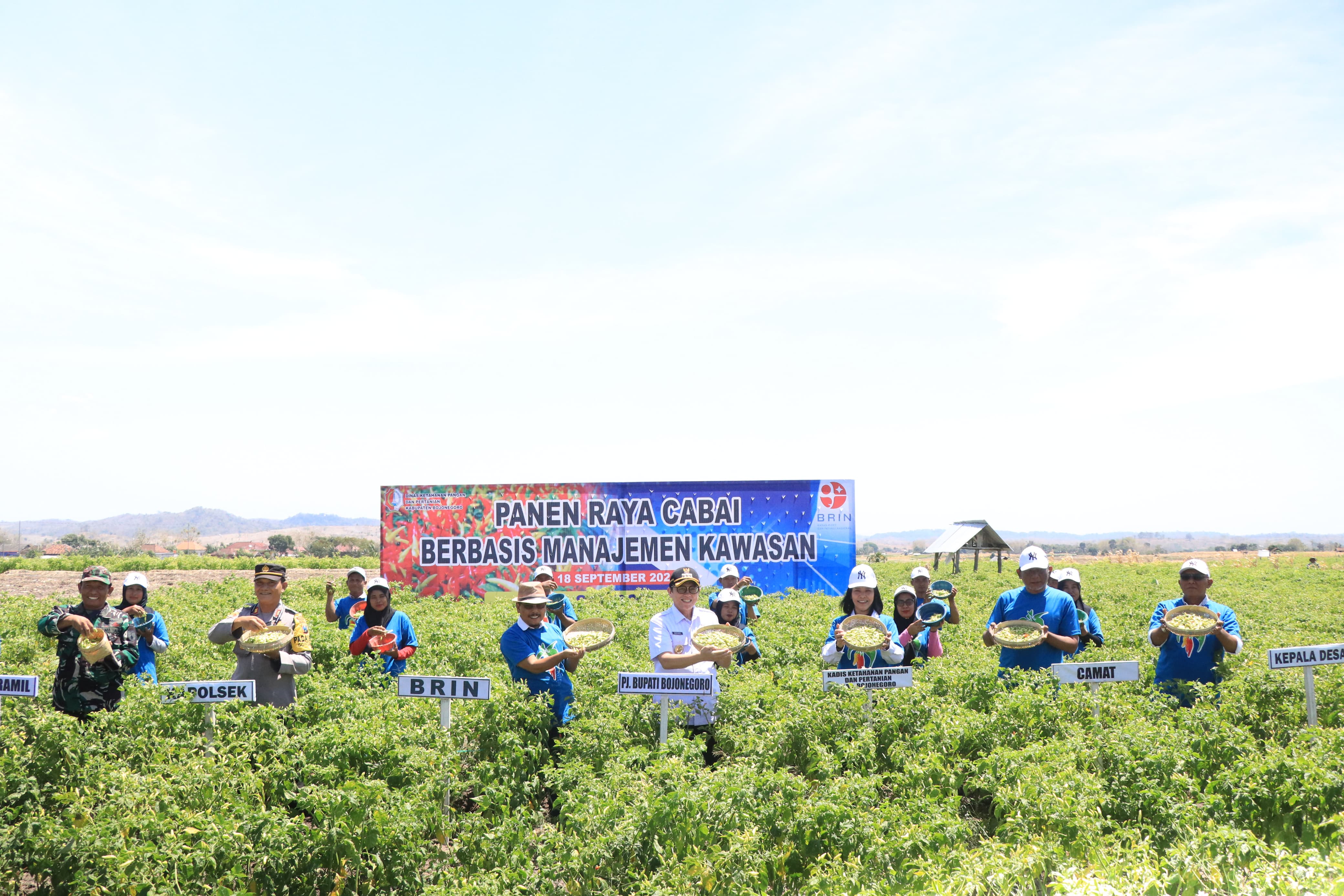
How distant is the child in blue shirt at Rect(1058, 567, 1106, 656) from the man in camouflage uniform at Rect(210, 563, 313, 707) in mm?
6025

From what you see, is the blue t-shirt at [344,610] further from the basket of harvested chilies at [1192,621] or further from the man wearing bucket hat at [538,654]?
the basket of harvested chilies at [1192,621]

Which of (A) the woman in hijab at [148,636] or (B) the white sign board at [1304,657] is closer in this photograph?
(B) the white sign board at [1304,657]

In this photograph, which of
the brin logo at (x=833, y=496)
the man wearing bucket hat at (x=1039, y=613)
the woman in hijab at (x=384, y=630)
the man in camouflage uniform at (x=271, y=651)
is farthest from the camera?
the brin logo at (x=833, y=496)

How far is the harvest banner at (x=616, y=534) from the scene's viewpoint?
881 inches

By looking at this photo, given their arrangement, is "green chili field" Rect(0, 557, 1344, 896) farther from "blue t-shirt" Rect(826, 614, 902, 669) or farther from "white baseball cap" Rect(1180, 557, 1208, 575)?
"white baseball cap" Rect(1180, 557, 1208, 575)

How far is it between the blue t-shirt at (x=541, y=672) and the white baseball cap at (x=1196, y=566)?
4.89 meters

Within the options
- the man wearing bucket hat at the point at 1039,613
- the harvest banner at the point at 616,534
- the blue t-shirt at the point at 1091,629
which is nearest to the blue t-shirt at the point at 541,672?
the man wearing bucket hat at the point at 1039,613

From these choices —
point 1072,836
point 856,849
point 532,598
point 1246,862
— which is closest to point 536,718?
point 532,598

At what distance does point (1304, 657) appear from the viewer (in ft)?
21.9

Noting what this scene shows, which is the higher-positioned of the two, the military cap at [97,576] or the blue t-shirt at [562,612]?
the military cap at [97,576]

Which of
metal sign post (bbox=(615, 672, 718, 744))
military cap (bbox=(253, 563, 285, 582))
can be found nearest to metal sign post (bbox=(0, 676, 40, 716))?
military cap (bbox=(253, 563, 285, 582))

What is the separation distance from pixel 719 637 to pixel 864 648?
1.10m

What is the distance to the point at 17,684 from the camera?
6203 mm

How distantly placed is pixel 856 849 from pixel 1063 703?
8.60 feet
